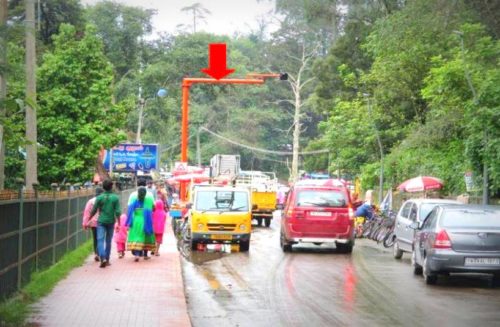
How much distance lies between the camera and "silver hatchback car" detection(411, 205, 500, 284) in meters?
15.5

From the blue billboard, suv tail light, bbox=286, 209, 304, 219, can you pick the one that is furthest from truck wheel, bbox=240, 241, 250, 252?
the blue billboard

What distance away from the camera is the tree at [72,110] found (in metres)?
30.3

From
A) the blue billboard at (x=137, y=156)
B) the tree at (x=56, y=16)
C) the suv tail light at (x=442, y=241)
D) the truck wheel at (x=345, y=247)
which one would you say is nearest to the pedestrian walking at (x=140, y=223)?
the suv tail light at (x=442, y=241)

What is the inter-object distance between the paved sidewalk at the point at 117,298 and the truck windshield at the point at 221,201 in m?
7.29

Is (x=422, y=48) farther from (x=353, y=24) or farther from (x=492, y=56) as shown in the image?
(x=353, y=24)

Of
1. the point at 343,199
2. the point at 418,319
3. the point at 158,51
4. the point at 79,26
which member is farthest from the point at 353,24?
the point at 418,319

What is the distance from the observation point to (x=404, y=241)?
2264 centimetres

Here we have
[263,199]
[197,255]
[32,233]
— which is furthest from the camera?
[263,199]

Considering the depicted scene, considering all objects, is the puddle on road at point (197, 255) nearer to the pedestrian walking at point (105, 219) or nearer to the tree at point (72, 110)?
the pedestrian walking at point (105, 219)

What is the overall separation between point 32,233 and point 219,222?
11.0 metres

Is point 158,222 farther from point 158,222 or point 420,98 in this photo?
point 420,98

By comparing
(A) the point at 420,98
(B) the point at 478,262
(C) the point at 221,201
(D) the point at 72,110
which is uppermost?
(A) the point at 420,98

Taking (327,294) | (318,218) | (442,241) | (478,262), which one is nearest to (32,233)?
(327,294)

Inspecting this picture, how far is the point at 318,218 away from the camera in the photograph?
952 inches
